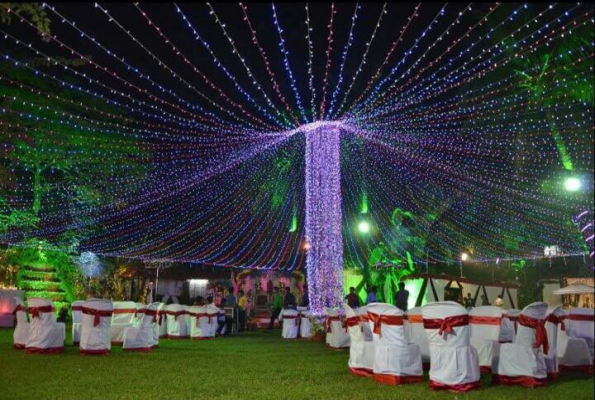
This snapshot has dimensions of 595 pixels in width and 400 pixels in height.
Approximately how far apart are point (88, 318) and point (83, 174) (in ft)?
37.7

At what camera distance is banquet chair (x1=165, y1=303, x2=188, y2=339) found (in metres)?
13.6

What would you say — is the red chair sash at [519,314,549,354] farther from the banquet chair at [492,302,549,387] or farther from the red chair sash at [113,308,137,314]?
the red chair sash at [113,308,137,314]

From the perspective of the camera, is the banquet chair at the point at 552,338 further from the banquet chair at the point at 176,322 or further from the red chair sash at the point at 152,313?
the banquet chair at the point at 176,322

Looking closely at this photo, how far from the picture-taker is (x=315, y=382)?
6.73 m

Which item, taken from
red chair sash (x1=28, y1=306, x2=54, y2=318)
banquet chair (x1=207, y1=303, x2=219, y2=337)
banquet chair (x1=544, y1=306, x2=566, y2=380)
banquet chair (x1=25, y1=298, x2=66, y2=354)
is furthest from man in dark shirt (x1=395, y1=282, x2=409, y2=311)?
red chair sash (x1=28, y1=306, x2=54, y2=318)

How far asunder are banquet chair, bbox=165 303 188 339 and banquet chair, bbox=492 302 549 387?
877cm

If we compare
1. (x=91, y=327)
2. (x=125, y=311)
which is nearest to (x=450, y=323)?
(x=91, y=327)

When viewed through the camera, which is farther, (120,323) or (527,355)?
(120,323)

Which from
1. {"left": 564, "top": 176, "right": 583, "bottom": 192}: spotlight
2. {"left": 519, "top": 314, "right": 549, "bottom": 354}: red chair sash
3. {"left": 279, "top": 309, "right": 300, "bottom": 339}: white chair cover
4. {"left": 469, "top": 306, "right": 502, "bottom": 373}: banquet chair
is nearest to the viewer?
{"left": 519, "top": 314, "right": 549, "bottom": 354}: red chair sash

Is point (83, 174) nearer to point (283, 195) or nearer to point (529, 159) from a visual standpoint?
point (283, 195)

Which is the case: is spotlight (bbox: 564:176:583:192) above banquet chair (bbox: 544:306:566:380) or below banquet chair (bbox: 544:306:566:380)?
above

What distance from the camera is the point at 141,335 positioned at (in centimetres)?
1040

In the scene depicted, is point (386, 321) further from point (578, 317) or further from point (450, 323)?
point (578, 317)

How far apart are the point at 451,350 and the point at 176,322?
898 cm
